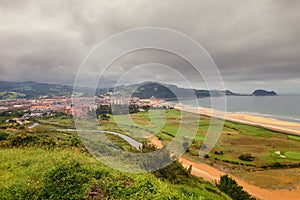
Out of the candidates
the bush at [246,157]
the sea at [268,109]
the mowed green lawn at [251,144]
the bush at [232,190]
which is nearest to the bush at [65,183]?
the bush at [232,190]

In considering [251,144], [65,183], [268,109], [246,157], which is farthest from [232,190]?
[268,109]

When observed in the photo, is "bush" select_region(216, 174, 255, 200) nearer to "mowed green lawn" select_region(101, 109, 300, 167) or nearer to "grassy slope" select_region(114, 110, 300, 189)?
"grassy slope" select_region(114, 110, 300, 189)

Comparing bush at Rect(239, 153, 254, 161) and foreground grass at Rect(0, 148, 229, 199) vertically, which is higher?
foreground grass at Rect(0, 148, 229, 199)

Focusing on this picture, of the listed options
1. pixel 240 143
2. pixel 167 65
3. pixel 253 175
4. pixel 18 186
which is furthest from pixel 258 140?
pixel 18 186

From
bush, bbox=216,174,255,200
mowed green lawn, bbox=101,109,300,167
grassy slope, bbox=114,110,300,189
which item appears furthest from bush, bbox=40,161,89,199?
mowed green lawn, bbox=101,109,300,167

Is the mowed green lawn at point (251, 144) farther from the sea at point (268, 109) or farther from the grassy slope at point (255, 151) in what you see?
the sea at point (268, 109)

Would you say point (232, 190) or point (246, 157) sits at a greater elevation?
point (232, 190)

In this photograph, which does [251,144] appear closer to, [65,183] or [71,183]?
[71,183]

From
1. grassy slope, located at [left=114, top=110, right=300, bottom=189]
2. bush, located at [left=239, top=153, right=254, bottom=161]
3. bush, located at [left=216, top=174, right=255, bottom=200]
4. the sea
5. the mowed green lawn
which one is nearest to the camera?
bush, located at [left=216, top=174, right=255, bottom=200]

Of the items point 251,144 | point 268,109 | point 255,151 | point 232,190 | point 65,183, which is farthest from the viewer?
point 268,109

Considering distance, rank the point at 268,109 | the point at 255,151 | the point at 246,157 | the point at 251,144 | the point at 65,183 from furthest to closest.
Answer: the point at 268,109 < the point at 251,144 < the point at 255,151 < the point at 246,157 < the point at 65,183

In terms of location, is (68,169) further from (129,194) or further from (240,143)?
(240,143)
